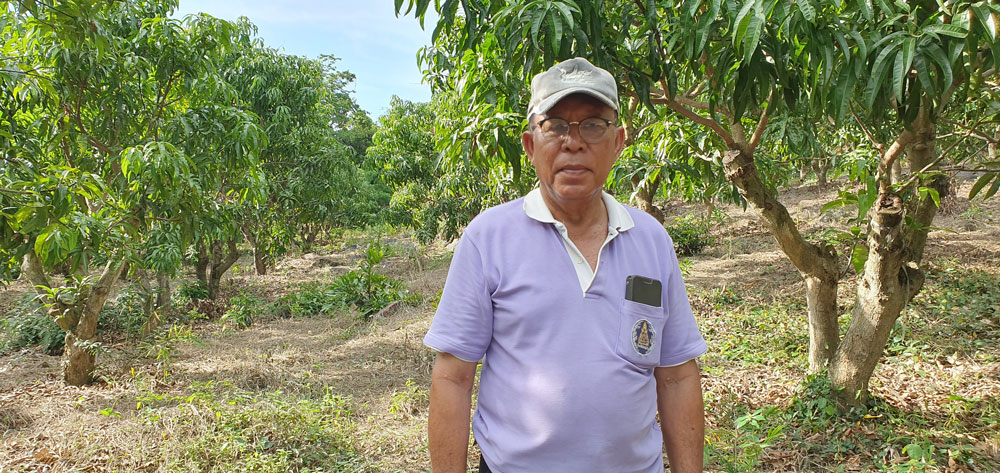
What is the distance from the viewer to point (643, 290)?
1353 mm

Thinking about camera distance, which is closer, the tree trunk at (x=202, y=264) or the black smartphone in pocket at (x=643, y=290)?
the black smartphone in pocket at (x=643, y=290)

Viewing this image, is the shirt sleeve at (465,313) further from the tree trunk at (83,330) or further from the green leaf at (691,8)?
the tree trunk at (83,330)

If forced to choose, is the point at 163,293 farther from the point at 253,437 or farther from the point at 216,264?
the point at 253,437

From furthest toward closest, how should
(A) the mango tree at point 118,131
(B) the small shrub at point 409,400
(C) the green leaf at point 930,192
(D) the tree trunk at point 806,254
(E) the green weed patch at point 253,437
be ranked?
1. (B) the small shrub at point 409,400
2. (A) the mango tree at point 118,131
3. (D) the tree trunk at point 806,254
4. (E) the green weed patch at point 253,437
5. (C) the green leaf at point 930,192

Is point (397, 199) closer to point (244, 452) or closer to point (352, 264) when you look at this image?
point (352, 264)

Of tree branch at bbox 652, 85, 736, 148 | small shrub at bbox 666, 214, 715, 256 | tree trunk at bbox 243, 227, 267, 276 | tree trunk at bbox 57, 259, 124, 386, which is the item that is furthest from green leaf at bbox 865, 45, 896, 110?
tree trunk at bbox 243, 227, 267, 276

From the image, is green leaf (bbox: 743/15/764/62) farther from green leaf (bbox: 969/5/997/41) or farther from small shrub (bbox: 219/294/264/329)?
small shrub (bbox: 219/294/264/329)

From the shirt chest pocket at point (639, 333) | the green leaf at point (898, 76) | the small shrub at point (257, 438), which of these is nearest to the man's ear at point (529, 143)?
the shirt chest pocket at point (639, 333)

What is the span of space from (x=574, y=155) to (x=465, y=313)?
438 mm

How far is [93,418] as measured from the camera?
4.37 metres

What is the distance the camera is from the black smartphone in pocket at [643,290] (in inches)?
52.7

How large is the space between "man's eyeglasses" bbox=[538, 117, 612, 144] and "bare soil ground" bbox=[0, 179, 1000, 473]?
2.65m

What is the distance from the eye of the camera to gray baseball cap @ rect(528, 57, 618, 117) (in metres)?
1.32

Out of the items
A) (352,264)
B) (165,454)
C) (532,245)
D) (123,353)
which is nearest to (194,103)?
(123,353)
